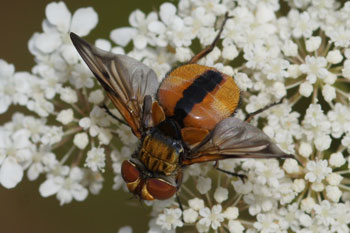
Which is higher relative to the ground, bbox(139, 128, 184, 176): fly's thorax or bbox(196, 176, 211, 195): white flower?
bbox(139, 128, 184, 176): fly's thorax

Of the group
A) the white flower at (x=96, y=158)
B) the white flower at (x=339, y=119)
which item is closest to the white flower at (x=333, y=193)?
the white flower at (x=339, y=119)

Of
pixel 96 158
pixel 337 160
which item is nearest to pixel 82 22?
pixel 96 158

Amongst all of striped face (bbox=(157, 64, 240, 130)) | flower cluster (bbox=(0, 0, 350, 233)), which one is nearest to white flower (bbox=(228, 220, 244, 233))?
flower cluster (bbox=(0, 0, 350, 233))

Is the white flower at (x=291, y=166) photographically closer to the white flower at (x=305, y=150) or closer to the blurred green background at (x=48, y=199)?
the white flower at (x=305, y=150)

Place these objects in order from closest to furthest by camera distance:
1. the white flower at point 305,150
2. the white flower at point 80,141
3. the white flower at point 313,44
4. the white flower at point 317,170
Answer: the white flower at point 317,170 → the white flower at point 305,150 → the white flower at point 313,44 → the white flower at point 80,141

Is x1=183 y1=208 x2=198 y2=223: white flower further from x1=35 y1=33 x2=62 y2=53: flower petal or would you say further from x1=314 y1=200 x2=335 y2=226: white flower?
x1=35 y1=33 x2=62 y2=53: flower petal

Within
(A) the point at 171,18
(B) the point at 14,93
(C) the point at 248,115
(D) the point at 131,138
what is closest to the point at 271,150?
(C) the point at 248,115
